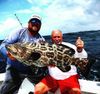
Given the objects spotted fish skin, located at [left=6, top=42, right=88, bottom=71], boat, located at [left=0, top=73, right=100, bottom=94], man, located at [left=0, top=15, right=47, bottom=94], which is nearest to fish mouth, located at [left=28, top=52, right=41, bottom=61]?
spotted fish skin, located at [left=6, top=42, right=88, bottom=71]

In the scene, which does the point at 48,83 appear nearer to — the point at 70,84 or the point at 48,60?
the point at 70,84

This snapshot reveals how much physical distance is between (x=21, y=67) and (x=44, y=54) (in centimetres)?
119

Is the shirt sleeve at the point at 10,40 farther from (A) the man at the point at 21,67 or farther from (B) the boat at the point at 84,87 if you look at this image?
(B) the boat at the point at 84,87

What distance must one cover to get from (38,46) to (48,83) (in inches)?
44.7

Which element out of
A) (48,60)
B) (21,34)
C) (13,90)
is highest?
(21,34)

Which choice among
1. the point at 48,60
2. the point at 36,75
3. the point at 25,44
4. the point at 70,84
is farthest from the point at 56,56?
the point at 36,75

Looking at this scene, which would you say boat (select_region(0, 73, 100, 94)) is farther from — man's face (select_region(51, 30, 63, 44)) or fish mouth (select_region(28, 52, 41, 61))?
fish mouth (select_region(28, 52, 41, 61))

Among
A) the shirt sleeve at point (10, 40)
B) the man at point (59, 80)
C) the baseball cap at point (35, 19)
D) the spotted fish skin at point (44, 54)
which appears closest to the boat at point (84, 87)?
the man at point (59, 80)

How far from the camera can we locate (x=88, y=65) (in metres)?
4.66

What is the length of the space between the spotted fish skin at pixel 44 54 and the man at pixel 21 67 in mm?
658

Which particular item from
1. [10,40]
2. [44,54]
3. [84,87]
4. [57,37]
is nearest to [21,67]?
[10,40]

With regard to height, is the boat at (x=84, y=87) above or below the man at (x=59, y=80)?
below

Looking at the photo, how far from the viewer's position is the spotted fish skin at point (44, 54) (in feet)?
14.6

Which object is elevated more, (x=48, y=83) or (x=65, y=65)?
(x=65, y=65)
